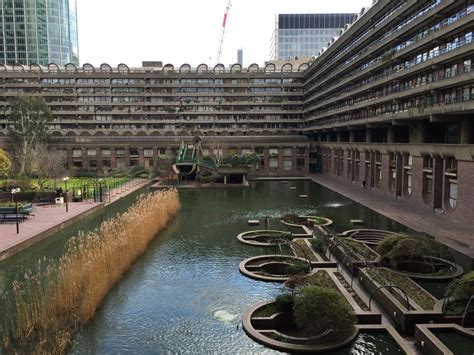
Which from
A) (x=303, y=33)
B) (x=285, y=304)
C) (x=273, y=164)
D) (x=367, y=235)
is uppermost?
(x=303, y=33)

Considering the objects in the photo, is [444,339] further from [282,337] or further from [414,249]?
[414,249]

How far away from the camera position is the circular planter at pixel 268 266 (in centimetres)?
1978

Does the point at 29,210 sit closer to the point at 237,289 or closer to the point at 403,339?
the point at 237,289

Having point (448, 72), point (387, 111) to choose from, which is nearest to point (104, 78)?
point (387, 111)

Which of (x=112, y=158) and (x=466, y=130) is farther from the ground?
(x=466, y=130)

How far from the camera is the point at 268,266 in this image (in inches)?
851

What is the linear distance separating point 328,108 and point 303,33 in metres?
102

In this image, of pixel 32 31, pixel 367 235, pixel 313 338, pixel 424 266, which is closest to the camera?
pixel 313 338

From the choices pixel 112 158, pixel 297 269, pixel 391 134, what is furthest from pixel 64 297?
pixel 112 158

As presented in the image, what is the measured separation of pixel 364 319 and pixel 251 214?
871 inches

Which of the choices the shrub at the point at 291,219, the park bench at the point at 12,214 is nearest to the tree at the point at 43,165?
the park bench at the point at 12,214

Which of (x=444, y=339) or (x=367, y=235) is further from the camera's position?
(x=367, y=235)

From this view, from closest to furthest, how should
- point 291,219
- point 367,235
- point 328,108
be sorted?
point 367,235, point 291,219, point 328,108

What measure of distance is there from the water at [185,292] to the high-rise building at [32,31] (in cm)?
13115
